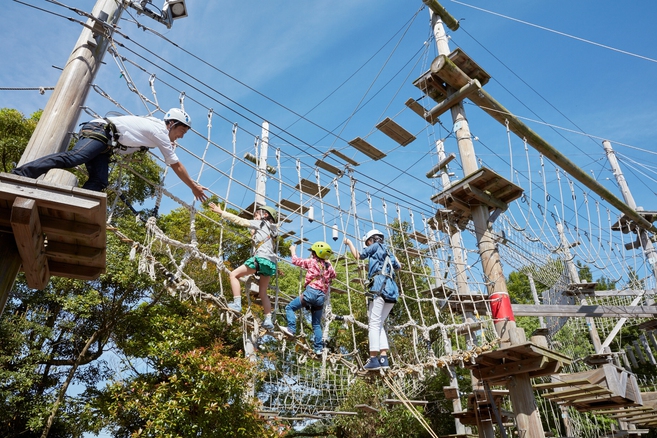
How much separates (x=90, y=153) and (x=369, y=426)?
833 centimetres

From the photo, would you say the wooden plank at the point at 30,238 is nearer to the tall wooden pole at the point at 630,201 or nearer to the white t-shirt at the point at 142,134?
the white t-shirt at the point at 142,134

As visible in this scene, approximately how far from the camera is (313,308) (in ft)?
15.1

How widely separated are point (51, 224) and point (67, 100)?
0.76m

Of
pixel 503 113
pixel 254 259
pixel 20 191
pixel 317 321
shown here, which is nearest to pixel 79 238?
pixel 20 191

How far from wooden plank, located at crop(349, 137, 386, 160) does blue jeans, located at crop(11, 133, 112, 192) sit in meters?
3.47

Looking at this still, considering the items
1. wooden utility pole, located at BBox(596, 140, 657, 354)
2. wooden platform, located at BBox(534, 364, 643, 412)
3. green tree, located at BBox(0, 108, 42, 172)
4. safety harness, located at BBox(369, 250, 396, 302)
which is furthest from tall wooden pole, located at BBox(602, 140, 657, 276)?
green tree, located at BBox(0, 108, 42, 172)

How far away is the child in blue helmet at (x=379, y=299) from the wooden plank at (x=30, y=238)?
103 inches

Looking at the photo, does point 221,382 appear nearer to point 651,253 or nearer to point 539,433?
point 539,433

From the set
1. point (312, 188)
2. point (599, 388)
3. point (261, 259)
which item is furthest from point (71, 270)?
point (599, 388)

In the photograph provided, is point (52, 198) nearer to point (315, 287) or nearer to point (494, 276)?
point (315, 287)

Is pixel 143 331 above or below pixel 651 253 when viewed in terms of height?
below

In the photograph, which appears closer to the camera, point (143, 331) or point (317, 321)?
point (317, 321)

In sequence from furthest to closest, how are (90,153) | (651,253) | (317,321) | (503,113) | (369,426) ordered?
(369,426)
(651,253)
(503,113)
(317,321)
(90,153)

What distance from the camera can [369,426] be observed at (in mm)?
9281
